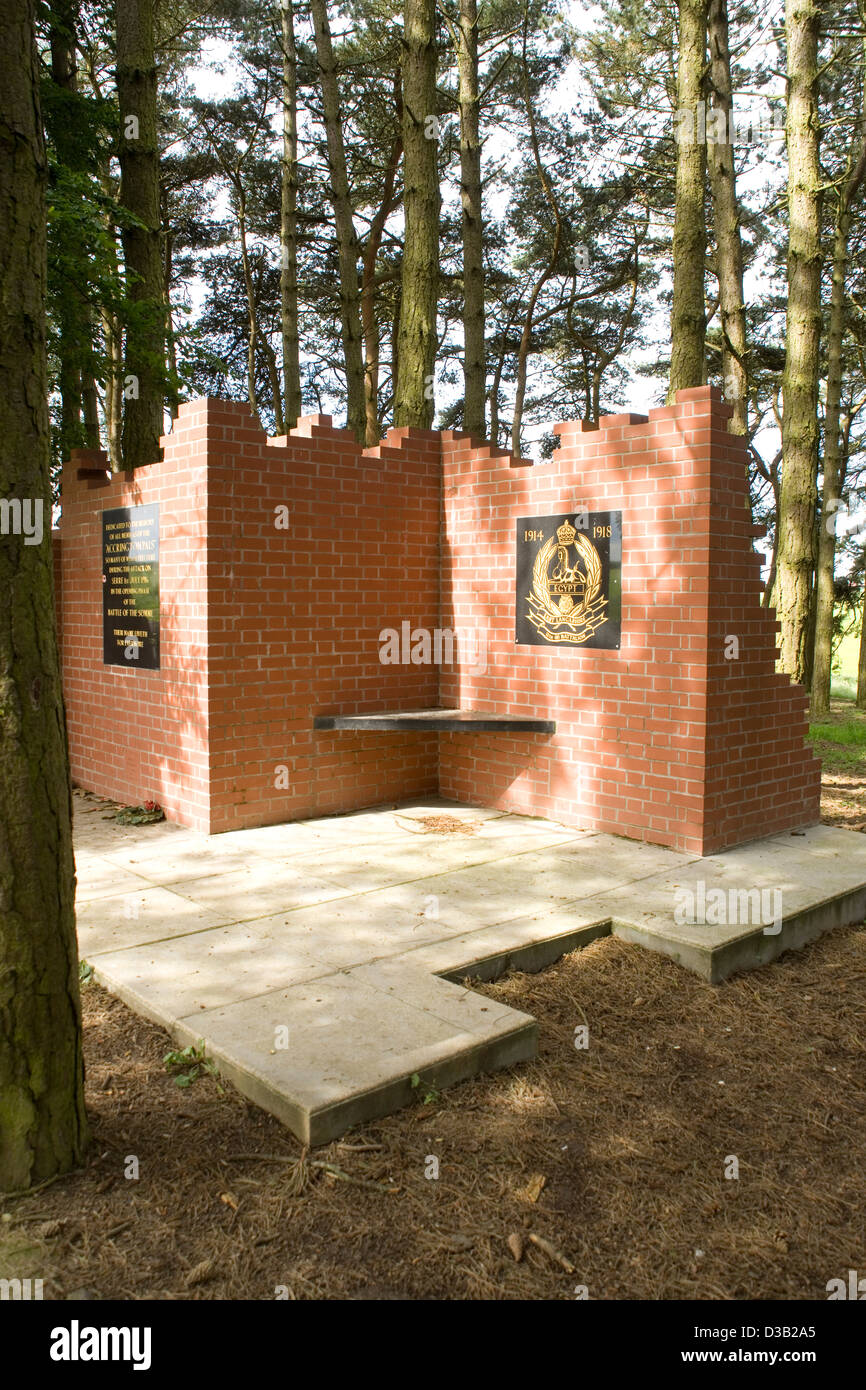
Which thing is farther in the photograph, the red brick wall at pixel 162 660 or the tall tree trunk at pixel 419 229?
the tall tree trunk at pixel 419 229

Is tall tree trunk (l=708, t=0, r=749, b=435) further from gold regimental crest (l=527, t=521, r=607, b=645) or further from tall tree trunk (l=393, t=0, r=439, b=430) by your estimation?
gold regimental crest (l=527, t=521, r=607, b=645)

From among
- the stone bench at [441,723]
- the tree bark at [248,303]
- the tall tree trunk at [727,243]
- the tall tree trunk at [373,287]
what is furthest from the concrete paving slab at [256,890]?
Answer: the tree bark at [248,303]

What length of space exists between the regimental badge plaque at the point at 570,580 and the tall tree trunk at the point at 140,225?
4.41 metres

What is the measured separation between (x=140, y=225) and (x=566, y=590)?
601cm

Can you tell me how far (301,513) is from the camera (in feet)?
24.0

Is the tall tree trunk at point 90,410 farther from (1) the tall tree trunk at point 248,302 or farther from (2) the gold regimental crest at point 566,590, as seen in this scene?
(2) the gold regimental crest at point 566,590

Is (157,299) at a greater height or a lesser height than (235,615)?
greater

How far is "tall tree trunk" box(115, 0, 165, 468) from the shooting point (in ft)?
32.0

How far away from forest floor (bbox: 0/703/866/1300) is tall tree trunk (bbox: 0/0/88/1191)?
32cm

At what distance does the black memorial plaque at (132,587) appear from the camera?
7.52 m

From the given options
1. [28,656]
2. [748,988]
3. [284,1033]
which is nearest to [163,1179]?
[284,1033]

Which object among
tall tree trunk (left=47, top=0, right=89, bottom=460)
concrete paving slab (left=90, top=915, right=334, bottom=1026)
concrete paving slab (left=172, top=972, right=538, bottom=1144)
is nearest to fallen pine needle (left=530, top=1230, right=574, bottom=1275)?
concrete paving slab (left=172, top=972, right=538, bottom=1144)

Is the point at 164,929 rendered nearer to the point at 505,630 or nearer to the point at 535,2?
the point at 505,630

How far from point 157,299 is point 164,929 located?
7.53 m
